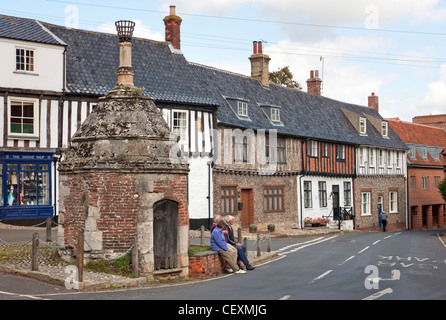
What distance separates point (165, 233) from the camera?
14.9 meters

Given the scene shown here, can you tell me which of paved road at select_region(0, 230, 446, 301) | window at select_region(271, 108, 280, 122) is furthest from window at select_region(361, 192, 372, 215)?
paved road at select_region(0, 230, 446, 301)

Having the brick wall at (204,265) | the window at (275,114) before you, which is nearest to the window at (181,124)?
the window at (275,114)

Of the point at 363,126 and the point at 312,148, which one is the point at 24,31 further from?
the point at 363,126

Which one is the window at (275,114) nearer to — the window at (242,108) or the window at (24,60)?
the window at (242,108)

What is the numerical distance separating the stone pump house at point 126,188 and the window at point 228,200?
569 inches

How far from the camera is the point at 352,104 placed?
48.6m

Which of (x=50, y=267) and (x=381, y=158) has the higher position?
A: (x=381, y=158)

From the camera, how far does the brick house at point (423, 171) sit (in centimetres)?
4969

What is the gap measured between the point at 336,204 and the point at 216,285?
27.5 metres

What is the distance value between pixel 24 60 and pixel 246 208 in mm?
14254

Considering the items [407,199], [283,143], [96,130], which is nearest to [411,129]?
[407,199]

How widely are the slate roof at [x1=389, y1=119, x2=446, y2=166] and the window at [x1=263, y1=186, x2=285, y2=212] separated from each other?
64.3ft

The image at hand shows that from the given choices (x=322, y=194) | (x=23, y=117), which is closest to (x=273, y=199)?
(x=322, y=194)
